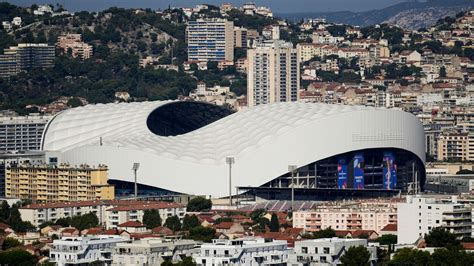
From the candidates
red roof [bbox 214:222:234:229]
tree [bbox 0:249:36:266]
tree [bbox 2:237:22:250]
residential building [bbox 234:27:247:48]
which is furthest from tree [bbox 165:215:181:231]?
residential building [bbox 234:27:247:48]

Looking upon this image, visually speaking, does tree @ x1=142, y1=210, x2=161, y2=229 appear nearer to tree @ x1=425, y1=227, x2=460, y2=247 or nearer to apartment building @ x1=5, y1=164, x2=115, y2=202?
apartment building @ x1=5, y1=164, x2=115, y2=202

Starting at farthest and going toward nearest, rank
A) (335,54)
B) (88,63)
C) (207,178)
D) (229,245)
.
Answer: (335,54), (88,63), (207,178), (229,245)

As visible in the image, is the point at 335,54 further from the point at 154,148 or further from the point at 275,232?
the point at 275,232

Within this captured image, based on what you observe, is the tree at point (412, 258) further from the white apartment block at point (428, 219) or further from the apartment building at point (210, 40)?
the apartment building at point (210, 40)

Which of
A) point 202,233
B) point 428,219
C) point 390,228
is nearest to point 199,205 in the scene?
point 390,228

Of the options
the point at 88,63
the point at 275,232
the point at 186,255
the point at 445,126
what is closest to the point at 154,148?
the point at 275,232

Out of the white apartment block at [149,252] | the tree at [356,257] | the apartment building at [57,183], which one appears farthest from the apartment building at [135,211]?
the tree at [356,257]

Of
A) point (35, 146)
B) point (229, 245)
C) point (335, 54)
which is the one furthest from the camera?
point (335, 54)
